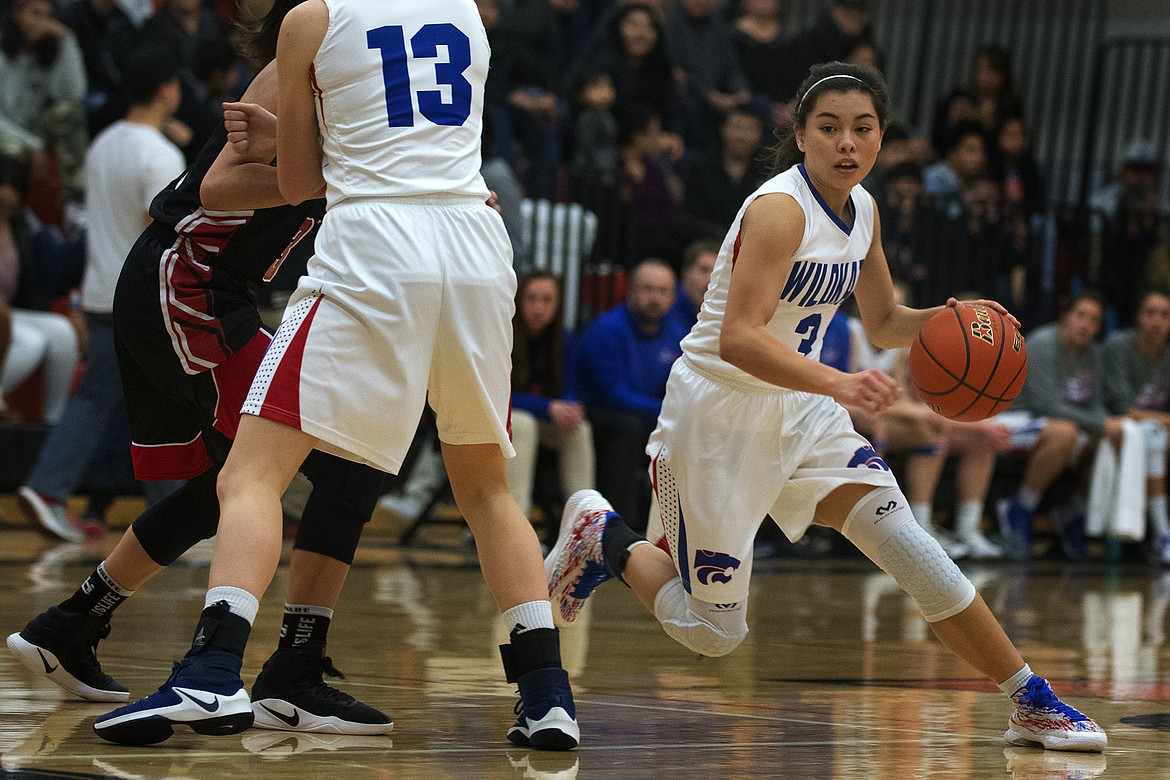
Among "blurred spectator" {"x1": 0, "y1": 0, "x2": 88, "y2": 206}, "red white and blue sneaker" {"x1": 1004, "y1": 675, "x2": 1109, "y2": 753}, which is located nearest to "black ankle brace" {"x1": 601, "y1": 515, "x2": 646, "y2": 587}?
"red white and blue sneaker" {"x1": 1004, "y1": 675, "x2": 1109, "y2": 753}

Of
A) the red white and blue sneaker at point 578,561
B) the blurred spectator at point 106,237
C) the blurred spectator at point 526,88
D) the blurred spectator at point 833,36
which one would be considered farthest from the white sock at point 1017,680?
the blurred spectator at point 833,36

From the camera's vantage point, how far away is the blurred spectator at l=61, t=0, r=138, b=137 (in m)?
10.4

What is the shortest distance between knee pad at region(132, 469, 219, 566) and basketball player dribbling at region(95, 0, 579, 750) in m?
0.73

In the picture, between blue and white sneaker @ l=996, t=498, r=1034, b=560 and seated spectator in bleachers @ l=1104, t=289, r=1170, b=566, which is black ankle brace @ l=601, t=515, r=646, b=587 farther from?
seated spectator in bleachers @ l=1104, t=289, r=1170, b=566

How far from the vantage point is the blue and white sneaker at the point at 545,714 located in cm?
355

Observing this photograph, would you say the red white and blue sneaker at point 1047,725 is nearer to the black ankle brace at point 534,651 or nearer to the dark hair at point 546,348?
the black ankle brace at point 534,651

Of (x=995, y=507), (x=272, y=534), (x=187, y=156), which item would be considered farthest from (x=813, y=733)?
(x=995, y=507)

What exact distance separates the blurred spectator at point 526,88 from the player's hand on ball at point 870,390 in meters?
7.27

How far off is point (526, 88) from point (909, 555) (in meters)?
8.23

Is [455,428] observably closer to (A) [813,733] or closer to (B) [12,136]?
(A) [813,733]

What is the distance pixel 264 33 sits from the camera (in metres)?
4.05

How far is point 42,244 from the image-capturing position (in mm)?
9453

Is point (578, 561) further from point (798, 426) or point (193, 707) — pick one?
point (193, 707)

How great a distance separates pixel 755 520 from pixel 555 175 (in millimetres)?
6786
